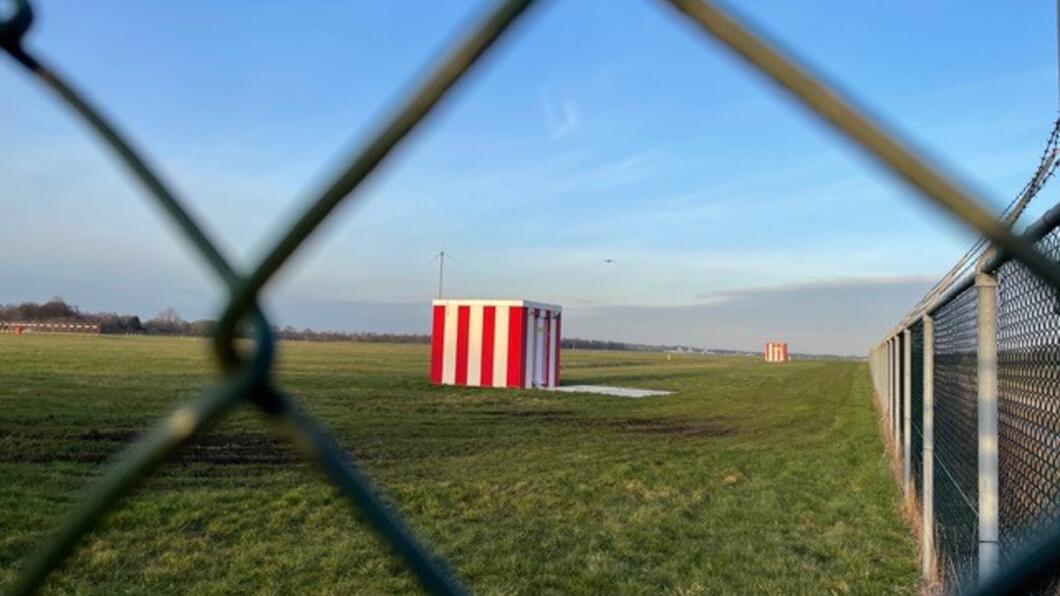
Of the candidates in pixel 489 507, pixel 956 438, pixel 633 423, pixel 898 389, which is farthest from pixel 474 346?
pixel 956 438

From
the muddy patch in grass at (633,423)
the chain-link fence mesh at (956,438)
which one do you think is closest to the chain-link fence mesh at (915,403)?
the chain-link fence mesh at (956,438)

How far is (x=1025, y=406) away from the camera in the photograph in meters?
2.37

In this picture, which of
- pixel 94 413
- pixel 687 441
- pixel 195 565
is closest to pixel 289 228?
pixel 195 565

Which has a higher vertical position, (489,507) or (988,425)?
(988,425)

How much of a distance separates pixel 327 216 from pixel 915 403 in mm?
6084

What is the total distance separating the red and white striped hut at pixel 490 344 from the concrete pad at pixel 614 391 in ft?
2.23

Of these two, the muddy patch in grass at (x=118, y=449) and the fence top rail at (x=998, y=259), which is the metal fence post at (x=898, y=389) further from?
the muddy patch in grass at (x=118, y=449)

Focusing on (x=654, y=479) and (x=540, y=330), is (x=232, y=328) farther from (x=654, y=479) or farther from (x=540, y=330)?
(x=540, y=330)

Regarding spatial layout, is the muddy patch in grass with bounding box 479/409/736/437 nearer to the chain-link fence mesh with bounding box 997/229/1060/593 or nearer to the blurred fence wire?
the chain-link fence mesh with bounding box 997/229/1060/593

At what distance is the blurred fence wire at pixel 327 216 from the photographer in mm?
448

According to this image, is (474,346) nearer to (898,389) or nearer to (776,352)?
(898,389)

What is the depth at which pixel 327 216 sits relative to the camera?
55 centimetres

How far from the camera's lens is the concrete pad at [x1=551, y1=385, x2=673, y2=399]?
17.7 m

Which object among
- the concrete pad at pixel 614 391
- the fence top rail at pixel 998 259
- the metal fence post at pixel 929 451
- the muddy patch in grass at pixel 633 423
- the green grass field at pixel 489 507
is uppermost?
the fence top rail at pixel 998 259
